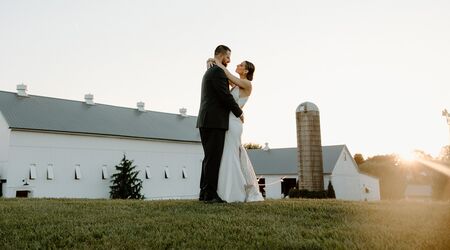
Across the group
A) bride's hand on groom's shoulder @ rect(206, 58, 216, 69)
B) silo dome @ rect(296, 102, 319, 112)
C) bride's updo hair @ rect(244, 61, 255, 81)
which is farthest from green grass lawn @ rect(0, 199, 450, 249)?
silo dome @ rect(296, 102, 319, 112)

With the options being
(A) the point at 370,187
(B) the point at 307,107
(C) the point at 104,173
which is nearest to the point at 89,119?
(C) the point at 104,173

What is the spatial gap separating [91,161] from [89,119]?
4.31 meters

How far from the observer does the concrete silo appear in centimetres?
2161

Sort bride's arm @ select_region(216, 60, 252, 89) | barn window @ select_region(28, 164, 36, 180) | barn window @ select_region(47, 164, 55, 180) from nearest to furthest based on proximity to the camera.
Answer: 1. bride's arm @ select_region(216, 60, 252, 89)
2. barn window @ select_region(28, 164, 36, 180)
3. barn window @ select_region(47, 164, 55, 180)

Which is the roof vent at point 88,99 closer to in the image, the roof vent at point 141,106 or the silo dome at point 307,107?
the roof vent at point 141,106

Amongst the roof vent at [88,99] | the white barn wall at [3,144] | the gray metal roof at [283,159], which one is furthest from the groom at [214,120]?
the gray metal roof at [283,159]

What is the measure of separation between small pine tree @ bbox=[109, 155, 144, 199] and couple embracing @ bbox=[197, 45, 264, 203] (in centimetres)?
3234

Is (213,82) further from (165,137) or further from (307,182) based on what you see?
(165,137)

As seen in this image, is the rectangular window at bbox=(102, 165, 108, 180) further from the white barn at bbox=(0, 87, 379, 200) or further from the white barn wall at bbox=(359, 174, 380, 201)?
the white barn wall at bbox=(359, 174, 380, 201)

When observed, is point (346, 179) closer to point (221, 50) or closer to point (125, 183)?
point (125, 183)

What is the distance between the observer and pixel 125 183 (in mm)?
39281

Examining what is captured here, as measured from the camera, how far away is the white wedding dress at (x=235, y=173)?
7.83 metres

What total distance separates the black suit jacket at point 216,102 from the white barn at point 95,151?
31446 mm

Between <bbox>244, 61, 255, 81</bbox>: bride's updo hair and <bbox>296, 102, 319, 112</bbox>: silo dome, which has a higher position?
<bbox>296, 102, 319, 112</bbox>: silo dome
